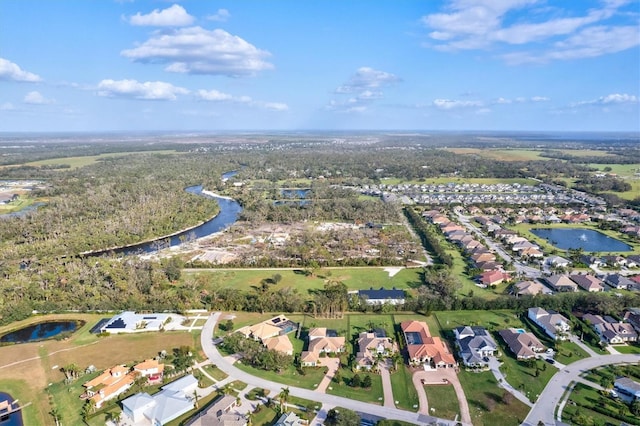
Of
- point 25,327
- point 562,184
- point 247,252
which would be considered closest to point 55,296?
point 25,327

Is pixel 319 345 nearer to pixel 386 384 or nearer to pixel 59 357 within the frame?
pixel 386 384

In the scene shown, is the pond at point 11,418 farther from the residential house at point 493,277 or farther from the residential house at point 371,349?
the residential house at point 493,277

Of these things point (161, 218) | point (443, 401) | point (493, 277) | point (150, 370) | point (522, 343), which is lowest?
point (443, 401)

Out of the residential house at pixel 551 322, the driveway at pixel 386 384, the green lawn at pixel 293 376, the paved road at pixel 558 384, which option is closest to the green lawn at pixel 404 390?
the driveway at pixel 386 384

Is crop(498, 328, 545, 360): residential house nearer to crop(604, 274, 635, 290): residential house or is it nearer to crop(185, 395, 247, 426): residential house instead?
crop(604, 274, 635, 290): residential house

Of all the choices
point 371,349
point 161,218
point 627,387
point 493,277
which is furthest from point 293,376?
point 161,218

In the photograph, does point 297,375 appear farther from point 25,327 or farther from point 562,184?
point 562,184
